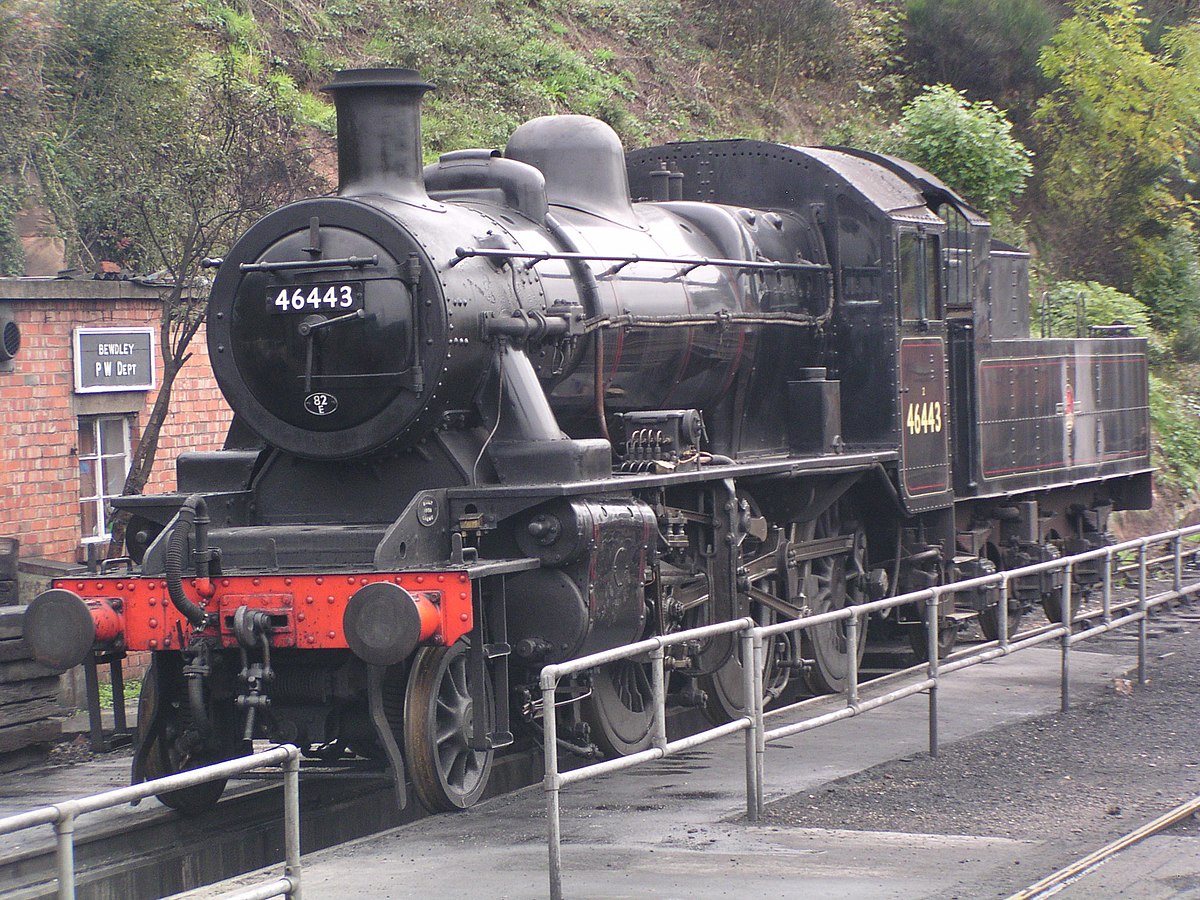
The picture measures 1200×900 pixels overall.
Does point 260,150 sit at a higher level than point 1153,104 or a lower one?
lower

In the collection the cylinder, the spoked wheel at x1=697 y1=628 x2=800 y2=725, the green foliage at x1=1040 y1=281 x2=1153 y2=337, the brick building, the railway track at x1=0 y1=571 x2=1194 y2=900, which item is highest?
the green foliage at x1=1040 y1=281 x2=1153 y2=337

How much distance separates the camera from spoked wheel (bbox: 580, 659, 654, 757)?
7570 millimetres

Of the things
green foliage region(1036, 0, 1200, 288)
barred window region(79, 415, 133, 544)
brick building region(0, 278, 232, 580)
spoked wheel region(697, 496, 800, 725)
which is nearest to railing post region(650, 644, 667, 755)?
spoked wheel region(697, 496, 800, 725)

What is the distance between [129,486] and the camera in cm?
1060

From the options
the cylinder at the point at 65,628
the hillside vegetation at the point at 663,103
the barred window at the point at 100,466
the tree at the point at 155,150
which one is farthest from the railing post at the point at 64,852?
the barred window at the point at 100,466

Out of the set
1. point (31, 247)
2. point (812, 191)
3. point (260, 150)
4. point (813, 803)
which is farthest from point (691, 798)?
point (31, 247)

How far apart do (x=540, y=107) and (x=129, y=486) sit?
37.9 feet

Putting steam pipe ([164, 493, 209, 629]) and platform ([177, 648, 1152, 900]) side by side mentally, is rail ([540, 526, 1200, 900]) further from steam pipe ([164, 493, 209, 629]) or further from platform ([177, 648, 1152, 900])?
steam pipe ([164, 493, 209, 629])

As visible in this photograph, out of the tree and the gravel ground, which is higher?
the tree

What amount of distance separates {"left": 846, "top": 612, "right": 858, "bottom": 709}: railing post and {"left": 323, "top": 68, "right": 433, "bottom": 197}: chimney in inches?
116

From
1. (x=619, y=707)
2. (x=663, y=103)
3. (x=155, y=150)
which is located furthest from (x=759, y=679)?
(x=663, y=103)

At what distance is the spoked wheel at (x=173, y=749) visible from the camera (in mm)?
7051

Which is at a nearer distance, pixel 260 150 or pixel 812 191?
pixel 812 191

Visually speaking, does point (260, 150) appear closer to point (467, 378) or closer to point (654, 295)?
point (654, 295)
